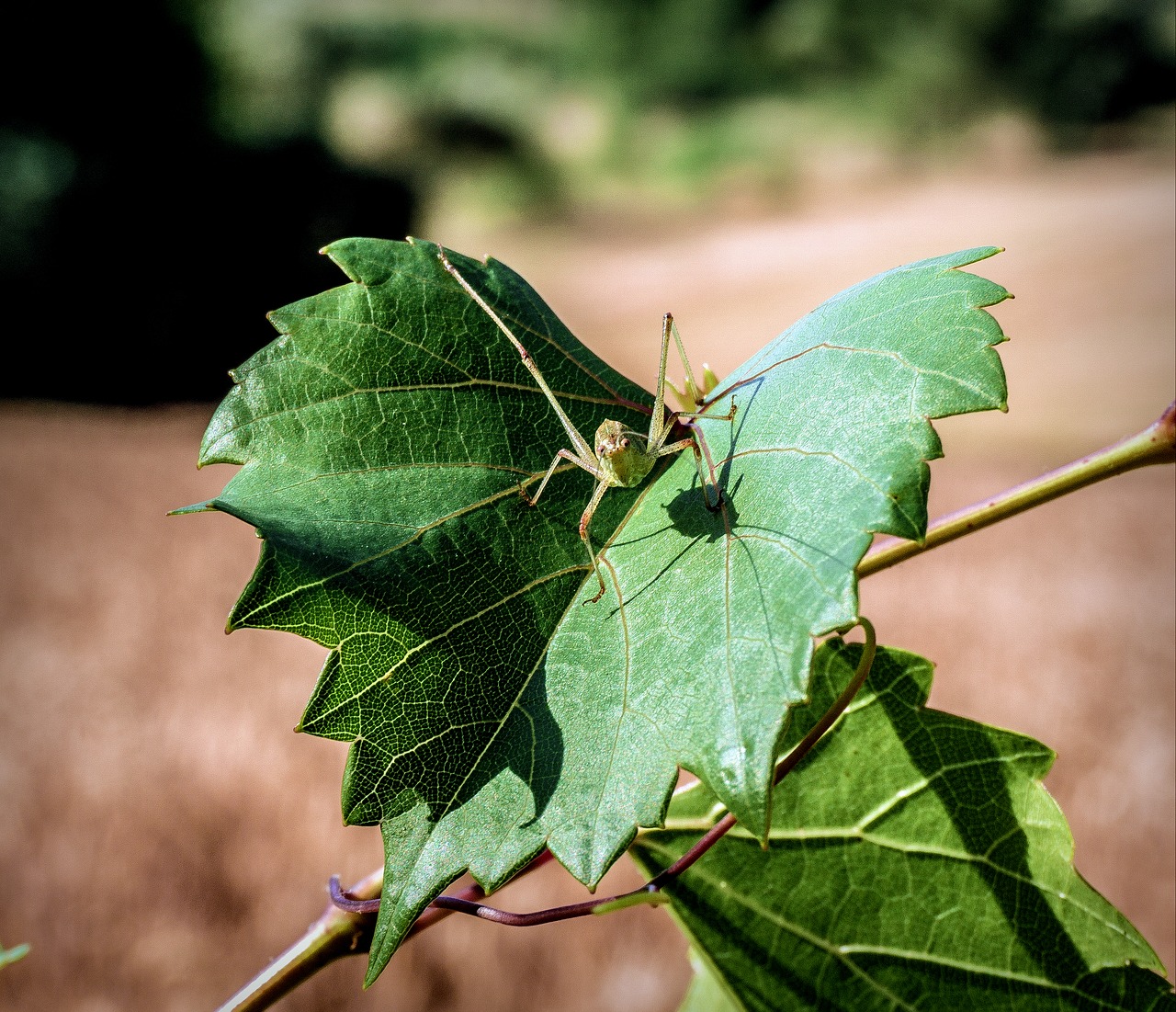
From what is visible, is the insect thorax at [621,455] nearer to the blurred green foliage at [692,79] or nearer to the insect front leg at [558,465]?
the insect front leg at [558,465]

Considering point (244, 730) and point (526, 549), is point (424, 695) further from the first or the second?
point (244, 730)

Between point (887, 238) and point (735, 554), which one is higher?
point (887, 238)

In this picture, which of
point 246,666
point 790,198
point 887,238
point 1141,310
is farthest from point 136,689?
point 790,198

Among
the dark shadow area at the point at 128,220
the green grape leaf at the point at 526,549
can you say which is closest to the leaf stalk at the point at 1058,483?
the green grape leaf at the point at 526,549

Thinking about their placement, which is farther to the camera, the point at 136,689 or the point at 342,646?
the point at 136,689

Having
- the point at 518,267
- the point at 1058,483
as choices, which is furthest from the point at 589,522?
the point at 518,267

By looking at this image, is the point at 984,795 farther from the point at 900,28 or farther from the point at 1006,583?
the point at 900,28
